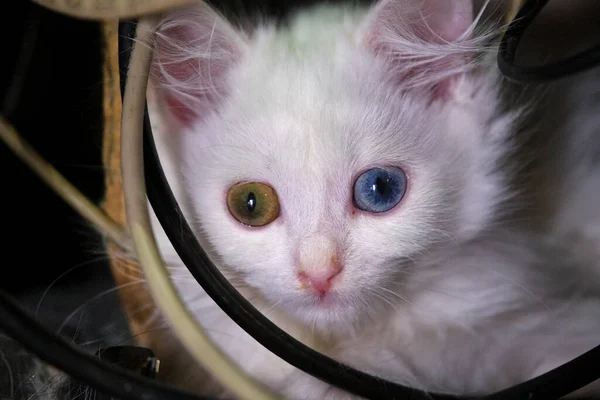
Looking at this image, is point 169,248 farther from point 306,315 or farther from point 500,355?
point 500,355

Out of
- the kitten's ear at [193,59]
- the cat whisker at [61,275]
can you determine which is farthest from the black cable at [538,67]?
the cat whisker at [61,275]

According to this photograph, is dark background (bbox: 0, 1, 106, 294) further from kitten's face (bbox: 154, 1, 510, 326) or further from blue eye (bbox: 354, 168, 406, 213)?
blue eye (bbox: 354, 168, 406, 213)

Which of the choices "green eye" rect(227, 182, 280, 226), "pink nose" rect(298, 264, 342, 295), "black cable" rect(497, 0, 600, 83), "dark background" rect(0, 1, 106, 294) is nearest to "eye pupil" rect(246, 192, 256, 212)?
"green eye" rect(227, 182, 280, 226)

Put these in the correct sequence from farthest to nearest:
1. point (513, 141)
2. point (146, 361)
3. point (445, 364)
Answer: point (513, 141) → point (445, 364) → point (146, 361)

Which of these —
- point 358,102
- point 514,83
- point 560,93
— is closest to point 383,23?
point 358,102

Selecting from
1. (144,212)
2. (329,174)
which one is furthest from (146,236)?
(329,174)

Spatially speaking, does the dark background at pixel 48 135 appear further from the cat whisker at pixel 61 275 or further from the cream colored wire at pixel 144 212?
the cream colored wire at pixel 144 212
